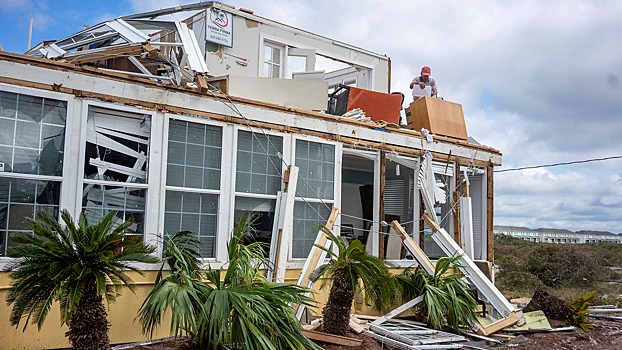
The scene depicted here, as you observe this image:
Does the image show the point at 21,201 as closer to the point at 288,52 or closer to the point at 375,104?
the point at 375,104

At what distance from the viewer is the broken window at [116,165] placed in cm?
759

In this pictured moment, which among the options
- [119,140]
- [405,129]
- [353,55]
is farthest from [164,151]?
[353,55]

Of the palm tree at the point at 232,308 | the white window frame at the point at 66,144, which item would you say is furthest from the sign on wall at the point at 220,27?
the palm tree at the point at 232,308

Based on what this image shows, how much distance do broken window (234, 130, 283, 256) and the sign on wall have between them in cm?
291

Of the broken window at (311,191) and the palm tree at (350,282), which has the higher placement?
the broken window at (311,191)

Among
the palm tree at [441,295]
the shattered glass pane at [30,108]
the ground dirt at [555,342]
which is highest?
the shattered glass pane at [30,108]

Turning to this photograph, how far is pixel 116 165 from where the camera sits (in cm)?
773

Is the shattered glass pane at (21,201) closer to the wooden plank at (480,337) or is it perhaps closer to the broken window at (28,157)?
the broken window at (28,157)

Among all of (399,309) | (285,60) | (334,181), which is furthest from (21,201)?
(285,60)

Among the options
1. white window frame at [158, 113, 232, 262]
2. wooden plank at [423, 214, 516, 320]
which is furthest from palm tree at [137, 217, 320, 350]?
wooden plank at [423, 214, 516, 320]

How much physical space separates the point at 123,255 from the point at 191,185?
7.87 ft

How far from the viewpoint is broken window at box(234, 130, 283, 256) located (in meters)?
8.83

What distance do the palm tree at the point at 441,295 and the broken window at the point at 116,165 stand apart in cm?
451

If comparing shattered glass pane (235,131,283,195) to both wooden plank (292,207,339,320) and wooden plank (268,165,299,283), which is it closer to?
wooden plank (268,165,299,283)
